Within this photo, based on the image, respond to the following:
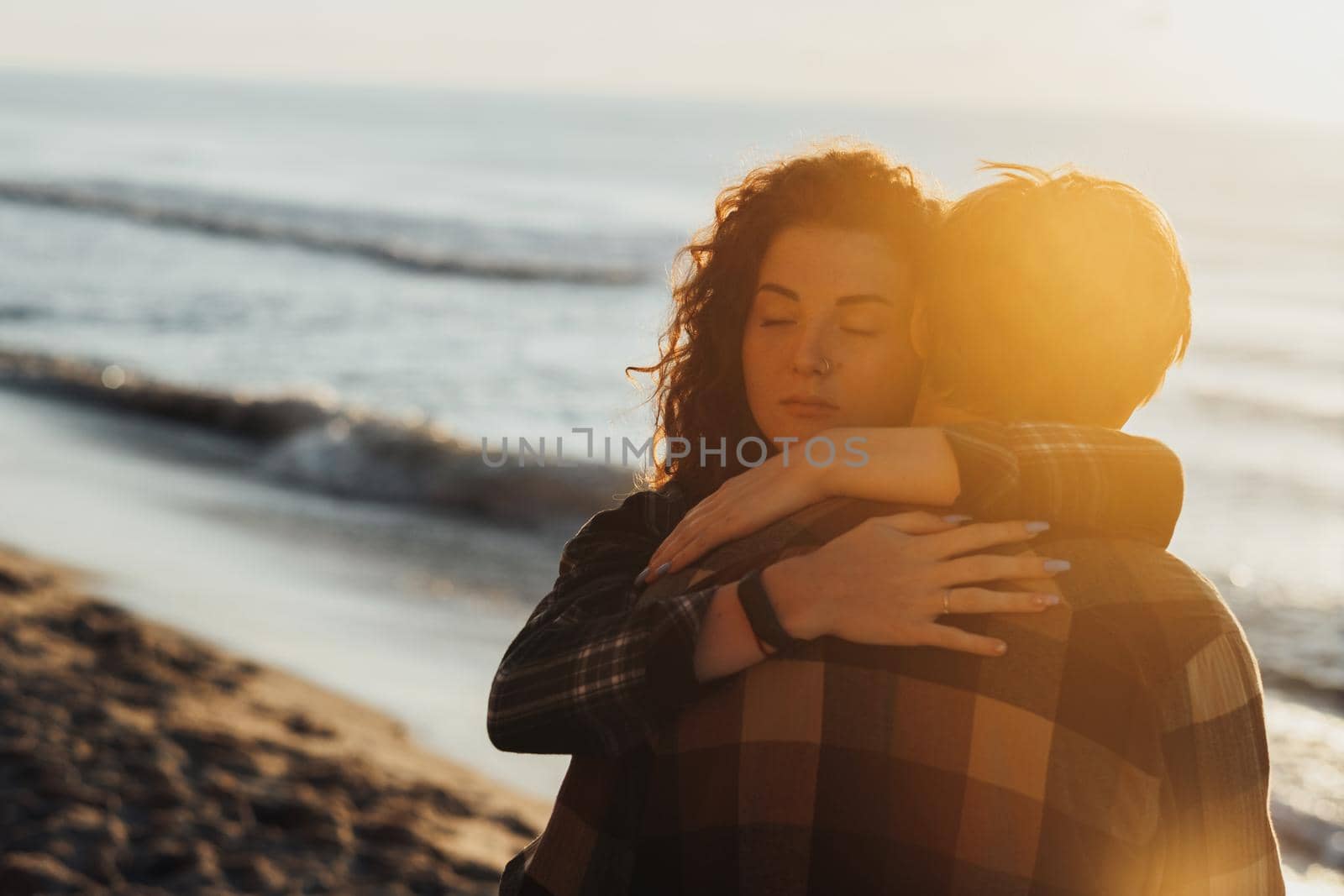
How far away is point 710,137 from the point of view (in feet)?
223

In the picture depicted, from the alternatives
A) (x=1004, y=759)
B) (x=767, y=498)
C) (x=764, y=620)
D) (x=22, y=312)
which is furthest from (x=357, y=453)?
(x=1004, y=759)

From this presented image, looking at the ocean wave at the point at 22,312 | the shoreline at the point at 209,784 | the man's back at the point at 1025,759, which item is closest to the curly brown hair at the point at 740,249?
the man's back at the point at 1025,759

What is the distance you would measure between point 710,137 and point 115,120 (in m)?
30.7

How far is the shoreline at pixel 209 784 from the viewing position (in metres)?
4.09

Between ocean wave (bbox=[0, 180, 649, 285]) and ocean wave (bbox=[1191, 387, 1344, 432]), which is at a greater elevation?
ocean wave (bbox=[0, 180, 649, 285])

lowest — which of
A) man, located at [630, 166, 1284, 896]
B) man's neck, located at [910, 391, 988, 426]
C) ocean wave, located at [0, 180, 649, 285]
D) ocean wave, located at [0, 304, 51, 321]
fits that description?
ocean wave, located at [0, 304, 51, 321]

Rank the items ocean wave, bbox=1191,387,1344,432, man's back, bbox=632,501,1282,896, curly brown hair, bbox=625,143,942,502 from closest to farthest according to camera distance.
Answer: man's back, bbox=632,501,1282,896
curly brown hair, bbox=625,143,942,502
ocean wave, bbox=1191,387,1344,432

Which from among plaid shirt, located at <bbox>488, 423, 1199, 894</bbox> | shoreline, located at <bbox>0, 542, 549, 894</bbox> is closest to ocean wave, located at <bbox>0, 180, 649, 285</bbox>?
shoreline, located at <bbox>0, 542, 549, 894</bbox>

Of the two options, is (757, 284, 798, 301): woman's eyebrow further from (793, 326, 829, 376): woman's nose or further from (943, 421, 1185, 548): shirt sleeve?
(943, 421, 1185, 548): shirt sleeve

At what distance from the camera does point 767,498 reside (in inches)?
69.7

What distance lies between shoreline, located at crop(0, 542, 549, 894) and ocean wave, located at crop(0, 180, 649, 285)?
17579 mm

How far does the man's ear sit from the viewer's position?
6.64ft

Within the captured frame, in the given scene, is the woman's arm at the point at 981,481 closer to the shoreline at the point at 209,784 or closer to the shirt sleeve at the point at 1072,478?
the shirt sleeve at the point at 1072,478

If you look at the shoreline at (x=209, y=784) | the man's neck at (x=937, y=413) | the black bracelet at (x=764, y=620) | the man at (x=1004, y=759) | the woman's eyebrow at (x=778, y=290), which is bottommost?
the shoreline at (x=209, y=784)
